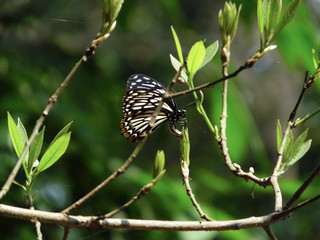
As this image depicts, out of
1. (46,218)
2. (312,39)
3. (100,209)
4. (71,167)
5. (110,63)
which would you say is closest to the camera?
(46,218)

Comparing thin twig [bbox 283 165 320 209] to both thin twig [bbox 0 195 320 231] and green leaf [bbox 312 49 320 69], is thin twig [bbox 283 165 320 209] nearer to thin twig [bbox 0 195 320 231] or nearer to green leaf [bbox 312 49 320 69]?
thin twig [bbox 0 195 320 231]

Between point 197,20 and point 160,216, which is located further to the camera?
point 197,20

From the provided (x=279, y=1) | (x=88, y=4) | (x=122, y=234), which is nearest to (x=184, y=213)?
(x=122, y=234)

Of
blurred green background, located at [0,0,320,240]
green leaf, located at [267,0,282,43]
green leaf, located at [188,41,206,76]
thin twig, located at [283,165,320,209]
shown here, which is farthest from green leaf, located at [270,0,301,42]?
blurred green background, located at [0,0,320,240]

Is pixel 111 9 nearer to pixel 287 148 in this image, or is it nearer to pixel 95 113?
pixel 287 148

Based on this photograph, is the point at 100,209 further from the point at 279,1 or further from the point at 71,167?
the point at 279,1

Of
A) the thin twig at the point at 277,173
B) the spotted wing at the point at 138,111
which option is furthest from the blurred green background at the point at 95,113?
the thin twig at the point at 277,173

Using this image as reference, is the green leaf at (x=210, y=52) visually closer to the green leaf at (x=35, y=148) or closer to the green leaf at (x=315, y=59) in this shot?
the green leaf at (x=315, y=59)

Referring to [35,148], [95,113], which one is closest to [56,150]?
[35,148]
